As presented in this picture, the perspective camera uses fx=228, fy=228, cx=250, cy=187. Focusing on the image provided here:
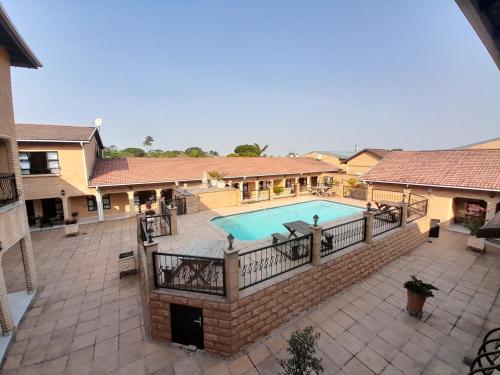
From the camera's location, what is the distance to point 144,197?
19484 mm

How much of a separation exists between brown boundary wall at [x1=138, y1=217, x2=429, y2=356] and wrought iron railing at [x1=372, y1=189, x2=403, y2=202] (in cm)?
1117

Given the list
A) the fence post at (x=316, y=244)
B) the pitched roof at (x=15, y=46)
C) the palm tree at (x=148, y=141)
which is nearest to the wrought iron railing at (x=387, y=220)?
the fence post at (x=316, y=244)

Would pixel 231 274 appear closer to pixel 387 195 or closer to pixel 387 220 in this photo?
pixel 387 220

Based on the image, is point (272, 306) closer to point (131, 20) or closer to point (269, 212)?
point (269, 212)

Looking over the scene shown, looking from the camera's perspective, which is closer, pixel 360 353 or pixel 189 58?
pixel 360 353

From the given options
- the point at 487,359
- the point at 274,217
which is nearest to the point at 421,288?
the point at 487,359

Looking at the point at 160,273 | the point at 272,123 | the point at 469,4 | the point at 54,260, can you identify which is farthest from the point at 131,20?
the point at 272,123

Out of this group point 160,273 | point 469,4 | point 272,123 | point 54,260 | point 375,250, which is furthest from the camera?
point 272,123

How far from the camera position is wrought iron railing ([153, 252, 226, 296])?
548cm

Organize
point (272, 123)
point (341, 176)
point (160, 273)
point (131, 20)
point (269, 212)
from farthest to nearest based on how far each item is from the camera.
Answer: point (272, 123)
point (341, 176)
point (269, 212)
point (131, 20)
point (160, 273)

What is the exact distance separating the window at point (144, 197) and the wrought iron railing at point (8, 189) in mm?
11922

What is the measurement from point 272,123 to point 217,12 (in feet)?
106

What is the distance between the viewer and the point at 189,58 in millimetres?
18828

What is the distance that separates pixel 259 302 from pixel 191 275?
182 centimetres
